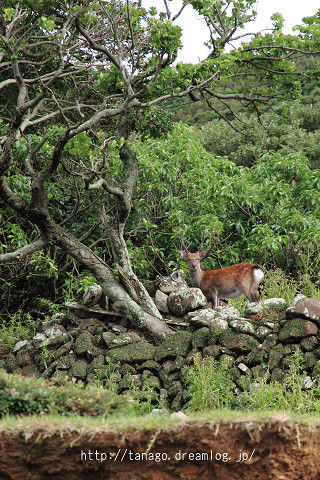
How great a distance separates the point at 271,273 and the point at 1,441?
752 cm

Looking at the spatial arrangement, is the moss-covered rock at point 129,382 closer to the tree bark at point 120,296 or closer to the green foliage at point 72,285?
the tree bark at point 120,296

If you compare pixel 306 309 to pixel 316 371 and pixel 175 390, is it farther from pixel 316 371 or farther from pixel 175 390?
pixel 175 390

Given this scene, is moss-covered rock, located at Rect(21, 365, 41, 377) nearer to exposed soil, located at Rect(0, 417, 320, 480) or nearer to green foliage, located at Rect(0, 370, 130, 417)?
green foliage, located at Rect(0, 370, 130, 417)

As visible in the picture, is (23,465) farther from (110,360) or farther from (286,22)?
(286,22)

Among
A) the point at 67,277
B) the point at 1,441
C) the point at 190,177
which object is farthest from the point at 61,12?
the point at 1,441

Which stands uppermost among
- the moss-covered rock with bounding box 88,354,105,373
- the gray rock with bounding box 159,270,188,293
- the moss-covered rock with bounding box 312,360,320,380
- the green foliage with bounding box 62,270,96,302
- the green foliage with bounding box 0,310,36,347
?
the green foliage with bounding box 62,270,96,302

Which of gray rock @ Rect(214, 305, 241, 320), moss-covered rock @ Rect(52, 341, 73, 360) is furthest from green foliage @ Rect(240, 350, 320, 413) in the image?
moss-covered rock @ Rect(52, 341, 73, 360)

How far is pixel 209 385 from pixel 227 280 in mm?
2569

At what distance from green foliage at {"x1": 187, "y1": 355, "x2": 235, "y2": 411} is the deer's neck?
2.07m

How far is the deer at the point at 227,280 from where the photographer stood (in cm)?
1023

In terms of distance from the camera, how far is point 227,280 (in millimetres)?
10484

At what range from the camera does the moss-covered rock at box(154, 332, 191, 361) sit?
31.3 feet

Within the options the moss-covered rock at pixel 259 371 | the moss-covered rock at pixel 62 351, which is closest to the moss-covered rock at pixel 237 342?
the moss-covered rock at pixel 259 371

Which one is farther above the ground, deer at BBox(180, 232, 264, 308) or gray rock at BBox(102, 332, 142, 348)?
deer at BBox(180, 232, 264, 308)
